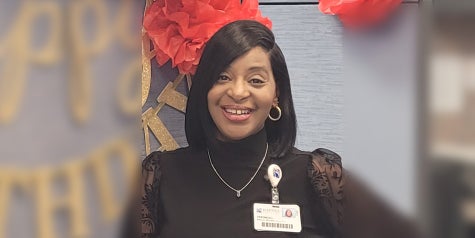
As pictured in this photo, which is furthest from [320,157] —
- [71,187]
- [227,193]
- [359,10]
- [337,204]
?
[71,187]

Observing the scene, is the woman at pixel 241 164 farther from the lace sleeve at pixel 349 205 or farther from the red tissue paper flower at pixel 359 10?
the red tissue paper flower at pixel 359 10

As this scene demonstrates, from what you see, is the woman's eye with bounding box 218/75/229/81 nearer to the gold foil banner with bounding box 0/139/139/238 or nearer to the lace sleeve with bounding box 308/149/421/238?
the lace sleeve with bounding box 308/149/421/238

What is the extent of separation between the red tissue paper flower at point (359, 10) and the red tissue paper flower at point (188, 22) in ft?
0.43

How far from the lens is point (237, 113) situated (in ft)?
3.41

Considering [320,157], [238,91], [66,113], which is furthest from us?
[320,157]

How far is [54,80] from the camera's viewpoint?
22.7 inches

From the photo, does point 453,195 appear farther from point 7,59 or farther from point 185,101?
point 185,101

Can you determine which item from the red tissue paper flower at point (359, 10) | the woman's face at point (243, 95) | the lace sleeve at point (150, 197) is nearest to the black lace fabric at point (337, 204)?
Answer: the lace sleeve at point (150, 197)

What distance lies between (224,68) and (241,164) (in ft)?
0.66

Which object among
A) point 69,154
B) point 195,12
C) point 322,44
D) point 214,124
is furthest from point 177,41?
point 69,154

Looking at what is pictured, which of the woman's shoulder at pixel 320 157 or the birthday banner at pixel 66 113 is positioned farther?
the woman's shoulder at pixel 320 157

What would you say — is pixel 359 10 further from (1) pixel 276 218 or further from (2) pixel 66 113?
(2) pixel 66 113

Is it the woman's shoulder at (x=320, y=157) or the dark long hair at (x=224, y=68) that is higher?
the dark long hair at (x=224, y=68)

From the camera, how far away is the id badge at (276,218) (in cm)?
105
